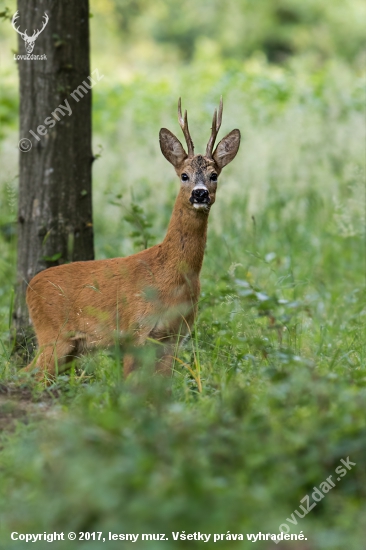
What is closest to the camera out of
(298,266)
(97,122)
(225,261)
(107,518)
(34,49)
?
(107,518)

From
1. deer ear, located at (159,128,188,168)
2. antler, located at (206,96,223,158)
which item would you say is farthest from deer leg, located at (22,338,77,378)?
antler, located at (206,96,223,158)

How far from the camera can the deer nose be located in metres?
4.83

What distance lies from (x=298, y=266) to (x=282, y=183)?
183cm

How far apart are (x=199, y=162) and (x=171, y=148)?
28cm

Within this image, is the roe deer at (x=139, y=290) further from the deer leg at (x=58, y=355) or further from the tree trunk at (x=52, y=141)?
the tree trunk at (x=52, y=141)

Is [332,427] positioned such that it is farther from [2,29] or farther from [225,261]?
[2,29]

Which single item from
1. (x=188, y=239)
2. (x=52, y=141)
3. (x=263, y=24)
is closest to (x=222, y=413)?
(x=188, y=239)

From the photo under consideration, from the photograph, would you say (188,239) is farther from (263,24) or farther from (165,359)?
(263,24)

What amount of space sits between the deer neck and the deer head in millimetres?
54

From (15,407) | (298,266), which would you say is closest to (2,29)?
(298,266)

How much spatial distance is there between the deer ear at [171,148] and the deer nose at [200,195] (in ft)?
1.48

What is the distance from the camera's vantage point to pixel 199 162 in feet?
16.6

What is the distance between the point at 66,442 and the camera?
2.72m

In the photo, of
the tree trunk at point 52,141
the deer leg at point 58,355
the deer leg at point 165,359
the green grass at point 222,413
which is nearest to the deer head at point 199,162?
the green grass at point 222,413
